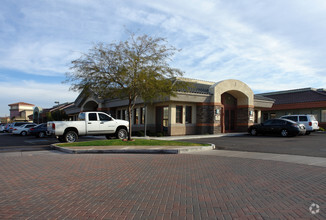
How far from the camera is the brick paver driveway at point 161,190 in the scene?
4.94 meters

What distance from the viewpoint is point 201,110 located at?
24.3 metres

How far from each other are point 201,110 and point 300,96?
18195 millimetres

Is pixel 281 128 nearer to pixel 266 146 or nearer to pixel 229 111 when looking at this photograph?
pixel 229 111

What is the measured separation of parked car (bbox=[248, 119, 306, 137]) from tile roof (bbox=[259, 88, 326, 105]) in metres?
12.7

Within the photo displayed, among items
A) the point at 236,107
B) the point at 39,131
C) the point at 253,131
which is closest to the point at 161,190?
the point at 253,131

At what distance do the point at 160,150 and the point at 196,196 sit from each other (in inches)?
292

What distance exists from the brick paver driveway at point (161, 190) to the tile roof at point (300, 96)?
26884 mm

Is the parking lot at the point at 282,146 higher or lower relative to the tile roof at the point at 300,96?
lower

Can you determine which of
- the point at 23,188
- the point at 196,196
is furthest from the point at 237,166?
the point at 23,188

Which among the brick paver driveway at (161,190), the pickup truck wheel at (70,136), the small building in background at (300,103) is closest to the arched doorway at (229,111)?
the small building in background at (300,103)

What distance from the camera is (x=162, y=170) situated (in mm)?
8906

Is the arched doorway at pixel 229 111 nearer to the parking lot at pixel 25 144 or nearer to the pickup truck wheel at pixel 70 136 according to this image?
the parking lot at pixel 25 144

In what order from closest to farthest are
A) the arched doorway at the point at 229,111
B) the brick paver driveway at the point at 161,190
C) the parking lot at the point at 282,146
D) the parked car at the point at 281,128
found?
the brick paver driveway at the point at 161,190
the parking lot at the point at 282,146
the parked car at the point at 281,128
the arched doorway at the point at 229,111

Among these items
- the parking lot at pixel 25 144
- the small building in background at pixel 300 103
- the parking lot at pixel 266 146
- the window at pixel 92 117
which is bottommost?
the parking lot at pixel 25 144
